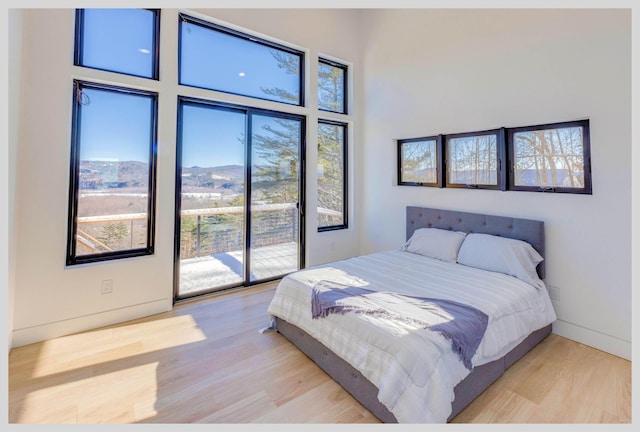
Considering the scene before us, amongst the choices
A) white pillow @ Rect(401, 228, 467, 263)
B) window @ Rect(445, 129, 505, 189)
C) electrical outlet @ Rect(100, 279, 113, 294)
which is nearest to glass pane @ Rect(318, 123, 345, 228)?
white pillow @ Rect(401, 228, 467, 263)

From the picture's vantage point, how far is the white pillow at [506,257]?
2.44 metres

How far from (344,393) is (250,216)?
234 cm

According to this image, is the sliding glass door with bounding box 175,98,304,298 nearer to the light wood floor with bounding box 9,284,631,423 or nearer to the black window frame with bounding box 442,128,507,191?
the light wood floor with bounding box 9,284,631,423

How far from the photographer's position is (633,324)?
206 cm

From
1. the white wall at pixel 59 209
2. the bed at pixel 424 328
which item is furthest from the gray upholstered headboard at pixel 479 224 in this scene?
the white wall at pixel 59 209

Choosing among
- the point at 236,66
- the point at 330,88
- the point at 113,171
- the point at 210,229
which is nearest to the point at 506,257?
the point at 210,229

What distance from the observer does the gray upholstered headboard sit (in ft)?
8.48

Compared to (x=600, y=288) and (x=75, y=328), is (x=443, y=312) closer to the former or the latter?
(x=600, y=288)

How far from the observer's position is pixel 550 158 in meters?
2.57

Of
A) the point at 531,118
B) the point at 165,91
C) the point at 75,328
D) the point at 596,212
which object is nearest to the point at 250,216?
the point at 165,91

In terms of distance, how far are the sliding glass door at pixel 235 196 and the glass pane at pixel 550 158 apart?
254 cm

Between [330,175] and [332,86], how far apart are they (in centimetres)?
134

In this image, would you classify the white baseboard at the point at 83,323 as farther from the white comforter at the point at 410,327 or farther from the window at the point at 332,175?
the window at the point at 332,175

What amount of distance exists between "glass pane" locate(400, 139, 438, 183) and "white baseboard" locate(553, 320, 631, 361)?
188 cm
